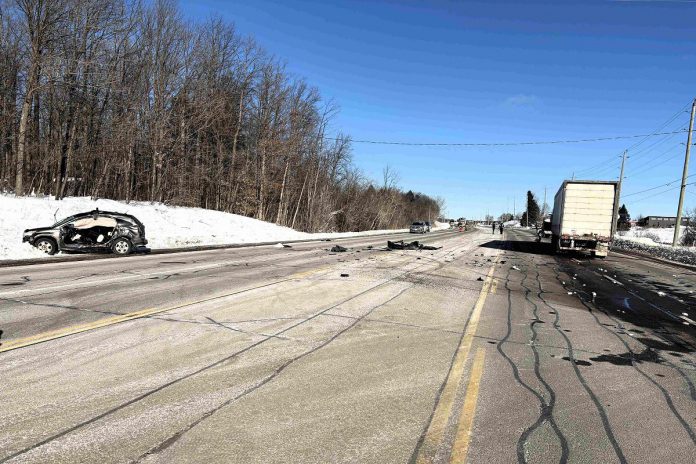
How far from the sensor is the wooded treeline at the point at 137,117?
25.0 metres

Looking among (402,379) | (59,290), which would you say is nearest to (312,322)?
(402,379)

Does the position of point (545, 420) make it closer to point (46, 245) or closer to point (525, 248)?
point (46, 245)

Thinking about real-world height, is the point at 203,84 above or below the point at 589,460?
above

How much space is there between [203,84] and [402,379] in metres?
36.0

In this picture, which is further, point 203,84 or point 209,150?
point 209,150

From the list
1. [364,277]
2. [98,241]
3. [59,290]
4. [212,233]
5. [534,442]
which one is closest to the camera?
[534,442]

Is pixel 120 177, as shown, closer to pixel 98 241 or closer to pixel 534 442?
pixel 98 241

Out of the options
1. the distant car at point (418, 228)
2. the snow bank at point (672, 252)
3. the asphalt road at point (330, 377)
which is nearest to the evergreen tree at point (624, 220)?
the distant car at point (418, 228)

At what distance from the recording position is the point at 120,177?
3194 cm

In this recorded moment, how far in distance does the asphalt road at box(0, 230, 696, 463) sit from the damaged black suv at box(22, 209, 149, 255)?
20.1ft

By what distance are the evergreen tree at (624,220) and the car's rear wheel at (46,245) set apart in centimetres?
8995

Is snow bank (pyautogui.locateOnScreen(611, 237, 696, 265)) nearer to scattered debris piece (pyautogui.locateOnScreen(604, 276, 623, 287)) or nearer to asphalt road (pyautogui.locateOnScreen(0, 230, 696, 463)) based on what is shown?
scattered debris piece (pyautogui.locateOnScreen(604, 276, 623, 287))

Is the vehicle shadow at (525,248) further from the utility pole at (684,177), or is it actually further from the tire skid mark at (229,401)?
the tire skid mark at (229,401)

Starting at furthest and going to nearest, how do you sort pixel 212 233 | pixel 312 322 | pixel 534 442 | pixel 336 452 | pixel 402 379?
pixel 212 233 → pixel 312 322 → pixel 402 379 → pixel 534 442 → pixel 336 452
